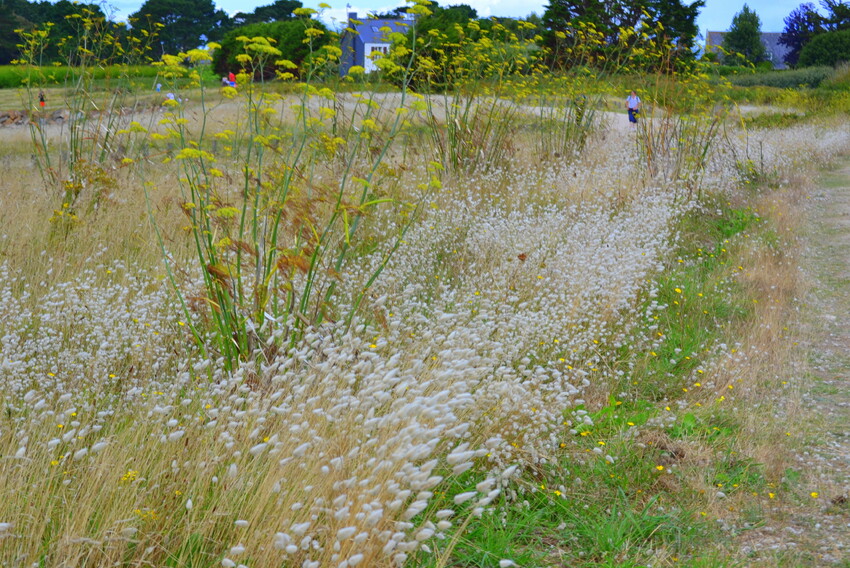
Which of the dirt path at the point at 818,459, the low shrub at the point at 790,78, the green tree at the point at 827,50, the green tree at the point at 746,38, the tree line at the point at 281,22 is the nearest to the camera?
the dirt path at the point at 818,459

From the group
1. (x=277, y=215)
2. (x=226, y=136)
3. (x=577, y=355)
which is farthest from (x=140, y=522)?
(x=577, y=355)

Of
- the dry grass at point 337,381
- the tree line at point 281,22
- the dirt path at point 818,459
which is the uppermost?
the tree line at point 281,22

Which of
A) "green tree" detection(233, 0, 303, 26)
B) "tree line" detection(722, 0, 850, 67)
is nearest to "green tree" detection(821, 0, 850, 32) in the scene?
"tree line" detection(722, 0, 850, 67)

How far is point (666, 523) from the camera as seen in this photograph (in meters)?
2.85

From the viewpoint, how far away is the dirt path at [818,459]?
276 cm

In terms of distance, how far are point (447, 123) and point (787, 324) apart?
4028 millimetres

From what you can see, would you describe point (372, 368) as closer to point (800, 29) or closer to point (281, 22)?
point (281, 22)

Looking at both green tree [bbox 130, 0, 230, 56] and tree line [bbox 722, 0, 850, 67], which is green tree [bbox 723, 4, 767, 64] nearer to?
tree line [bbox 722, 0, 850, 67]

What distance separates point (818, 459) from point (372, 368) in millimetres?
2000

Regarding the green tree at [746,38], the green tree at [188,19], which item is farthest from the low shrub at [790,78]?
the green tree at [188,19]

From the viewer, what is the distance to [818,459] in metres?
3.42

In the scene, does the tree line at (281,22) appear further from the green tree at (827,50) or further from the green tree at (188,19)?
the green tree at (827,50)

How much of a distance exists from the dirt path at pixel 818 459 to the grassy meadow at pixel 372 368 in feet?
0.16

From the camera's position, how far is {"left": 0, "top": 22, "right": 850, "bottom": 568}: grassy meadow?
2.20m
